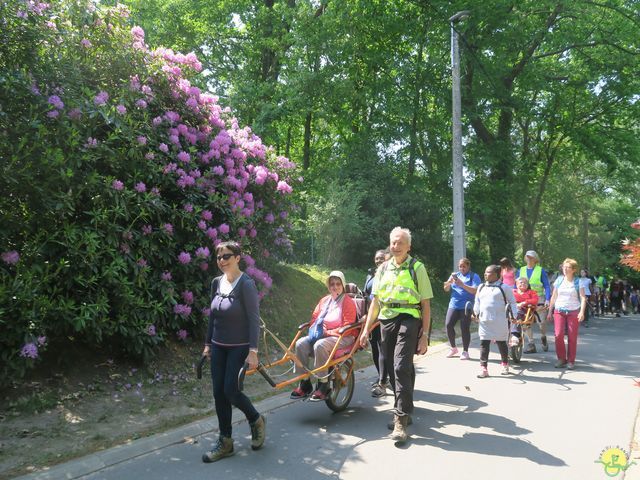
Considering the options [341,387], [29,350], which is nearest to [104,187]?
[29,350]

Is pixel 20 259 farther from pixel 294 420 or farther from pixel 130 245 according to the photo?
pixel 294 420

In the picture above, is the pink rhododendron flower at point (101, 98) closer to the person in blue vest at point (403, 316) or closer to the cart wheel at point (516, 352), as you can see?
the person in blue vest at point (403, 316)

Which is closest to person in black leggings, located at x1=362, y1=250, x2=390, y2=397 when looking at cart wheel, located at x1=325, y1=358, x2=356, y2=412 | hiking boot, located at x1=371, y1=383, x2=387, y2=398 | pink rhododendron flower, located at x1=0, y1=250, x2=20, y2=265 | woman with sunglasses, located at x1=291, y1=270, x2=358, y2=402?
hiking boot, located at x1=371, y1=383, x2=387, y2=398

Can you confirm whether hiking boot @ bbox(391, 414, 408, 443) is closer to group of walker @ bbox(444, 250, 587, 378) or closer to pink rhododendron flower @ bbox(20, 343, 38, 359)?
group of walker @ bbox(444, 250, 587, 378)

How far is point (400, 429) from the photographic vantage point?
488 centimetres

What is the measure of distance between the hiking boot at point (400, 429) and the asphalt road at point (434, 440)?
0.25 feet

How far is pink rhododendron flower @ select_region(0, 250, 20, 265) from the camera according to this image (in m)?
5.25

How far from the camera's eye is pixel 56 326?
5.54m

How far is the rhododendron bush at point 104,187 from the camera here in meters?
5.37

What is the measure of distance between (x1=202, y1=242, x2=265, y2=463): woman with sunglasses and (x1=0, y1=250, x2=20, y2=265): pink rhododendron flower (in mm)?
2273

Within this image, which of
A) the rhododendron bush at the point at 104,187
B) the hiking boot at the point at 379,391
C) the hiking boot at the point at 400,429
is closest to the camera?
the hiking boot at the point at 400,429

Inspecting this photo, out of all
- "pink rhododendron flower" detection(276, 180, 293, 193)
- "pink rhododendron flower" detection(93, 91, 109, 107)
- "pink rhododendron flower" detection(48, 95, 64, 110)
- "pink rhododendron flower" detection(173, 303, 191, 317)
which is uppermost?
"pink rhododendron flower" detection(93, 91, 109, 107)

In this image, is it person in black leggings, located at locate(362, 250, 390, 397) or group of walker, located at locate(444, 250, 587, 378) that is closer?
person in black leggings, located at locate(362, 250, 390, 397)

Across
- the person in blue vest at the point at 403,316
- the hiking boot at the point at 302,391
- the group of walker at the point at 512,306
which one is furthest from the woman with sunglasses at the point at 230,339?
the group of walker at the point at 512,306
